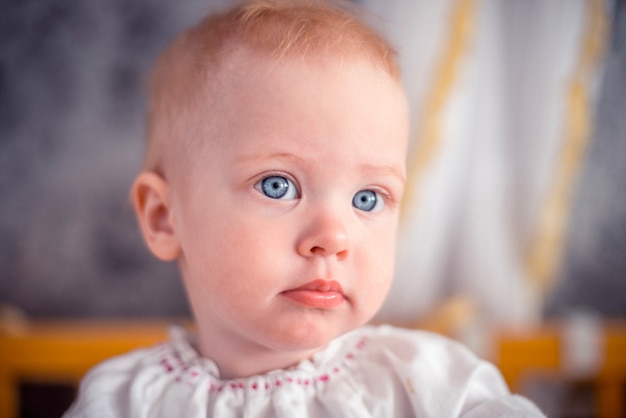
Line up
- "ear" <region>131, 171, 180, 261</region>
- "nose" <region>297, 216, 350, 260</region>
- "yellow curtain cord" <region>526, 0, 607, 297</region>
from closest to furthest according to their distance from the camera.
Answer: "nose" <region>297, 216, 350, 260</region>
"ear" <region>131, 171, 180, 261</region>
"yellow curtain cord" <region>526, 0, 607, 297</region>

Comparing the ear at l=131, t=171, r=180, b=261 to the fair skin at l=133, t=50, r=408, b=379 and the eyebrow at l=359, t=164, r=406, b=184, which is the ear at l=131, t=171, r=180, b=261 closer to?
the fair skin at l=133, t=50, r=408, b=379

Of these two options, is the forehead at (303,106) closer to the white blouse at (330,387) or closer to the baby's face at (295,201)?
the baby's face at (295,201)

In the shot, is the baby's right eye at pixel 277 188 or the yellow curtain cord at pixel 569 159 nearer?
the baby's right eye at pixel 277 188

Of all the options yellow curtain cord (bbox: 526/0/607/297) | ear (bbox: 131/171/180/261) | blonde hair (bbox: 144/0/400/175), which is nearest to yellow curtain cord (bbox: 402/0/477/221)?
yellow curtain cord (bbox: 526/0/607/297)

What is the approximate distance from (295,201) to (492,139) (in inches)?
33.6

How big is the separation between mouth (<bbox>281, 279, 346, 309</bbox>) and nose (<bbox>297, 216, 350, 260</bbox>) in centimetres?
3

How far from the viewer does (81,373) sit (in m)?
1.31

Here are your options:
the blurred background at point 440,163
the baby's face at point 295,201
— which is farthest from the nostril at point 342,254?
the blurred background at point 440,163

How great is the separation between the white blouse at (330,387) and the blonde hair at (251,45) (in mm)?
266

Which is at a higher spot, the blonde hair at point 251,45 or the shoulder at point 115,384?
the blonde hair at point 251,45

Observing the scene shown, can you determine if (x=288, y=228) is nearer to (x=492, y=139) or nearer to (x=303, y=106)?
(x=303, y=106)

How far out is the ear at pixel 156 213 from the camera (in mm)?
781

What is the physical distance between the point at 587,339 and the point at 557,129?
1.47ft

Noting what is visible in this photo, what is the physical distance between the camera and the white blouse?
0.69 meters
